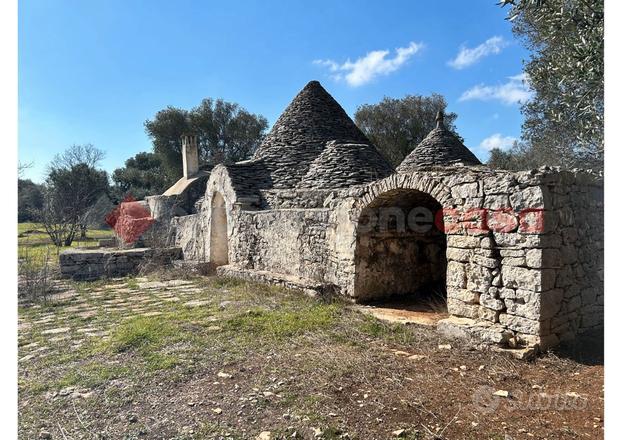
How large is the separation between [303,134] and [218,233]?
3885 millimetres

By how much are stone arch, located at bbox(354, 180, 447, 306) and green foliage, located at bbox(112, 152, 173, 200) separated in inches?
1108

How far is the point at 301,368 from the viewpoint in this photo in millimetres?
3633

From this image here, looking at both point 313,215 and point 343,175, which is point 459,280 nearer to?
point 313,215

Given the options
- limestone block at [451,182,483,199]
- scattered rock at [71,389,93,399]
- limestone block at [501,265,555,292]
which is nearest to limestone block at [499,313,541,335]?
limestone block at [501,265,555,292]

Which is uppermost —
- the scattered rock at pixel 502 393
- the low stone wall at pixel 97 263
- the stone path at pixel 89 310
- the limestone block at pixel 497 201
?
the limestone block at pixel 497 201

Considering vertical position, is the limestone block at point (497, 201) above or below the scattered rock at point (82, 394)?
above

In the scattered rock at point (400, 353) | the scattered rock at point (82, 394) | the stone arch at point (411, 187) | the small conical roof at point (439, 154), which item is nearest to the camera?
the scattered rock at point (82, 394)

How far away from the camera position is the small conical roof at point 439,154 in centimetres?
1118

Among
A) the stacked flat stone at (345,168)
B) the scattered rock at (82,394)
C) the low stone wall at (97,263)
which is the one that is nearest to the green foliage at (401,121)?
the stacked flat stone at (345,168)

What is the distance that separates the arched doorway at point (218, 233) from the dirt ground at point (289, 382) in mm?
5290

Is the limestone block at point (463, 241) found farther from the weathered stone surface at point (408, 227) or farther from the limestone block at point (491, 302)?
the limestone block at point (491, 302)

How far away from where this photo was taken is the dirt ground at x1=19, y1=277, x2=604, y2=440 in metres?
2.66

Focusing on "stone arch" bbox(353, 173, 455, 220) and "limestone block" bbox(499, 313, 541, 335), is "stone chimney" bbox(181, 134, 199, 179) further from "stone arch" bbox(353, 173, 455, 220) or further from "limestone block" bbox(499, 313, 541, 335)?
"limestone block" bbox(499, 313, 541, 335)
